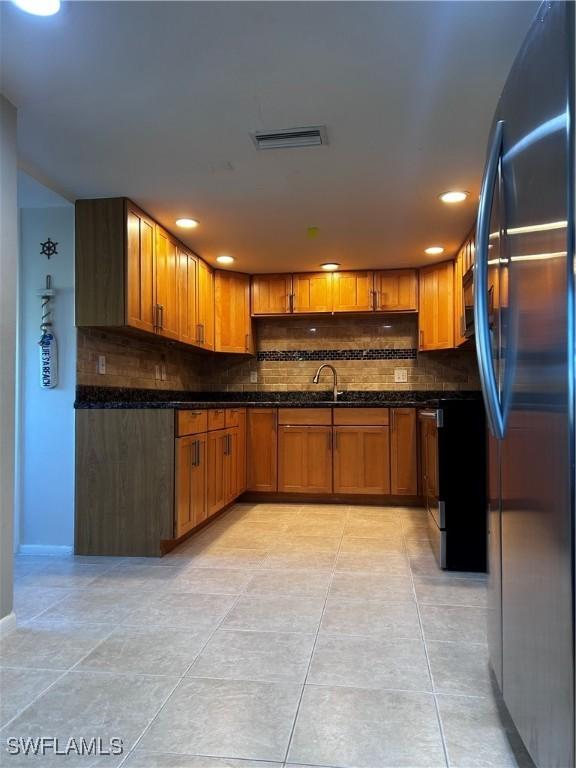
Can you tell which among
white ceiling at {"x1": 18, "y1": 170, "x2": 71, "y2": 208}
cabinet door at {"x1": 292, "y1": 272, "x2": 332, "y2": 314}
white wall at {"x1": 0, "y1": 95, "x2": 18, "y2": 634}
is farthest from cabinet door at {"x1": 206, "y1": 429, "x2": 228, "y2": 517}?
white ceiling at {"x1": 18, "y1": 170, "x2": 71, "y2": 208}

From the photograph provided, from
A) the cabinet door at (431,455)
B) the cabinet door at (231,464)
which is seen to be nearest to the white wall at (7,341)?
the cabinet door at (231,464)

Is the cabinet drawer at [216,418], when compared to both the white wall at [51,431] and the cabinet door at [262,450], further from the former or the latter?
the white wall at [51,431]

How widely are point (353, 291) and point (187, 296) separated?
62.3 inches

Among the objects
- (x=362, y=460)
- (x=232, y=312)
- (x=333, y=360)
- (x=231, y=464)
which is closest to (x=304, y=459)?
(x=362, y=460)

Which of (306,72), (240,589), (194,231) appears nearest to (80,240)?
(194,231)

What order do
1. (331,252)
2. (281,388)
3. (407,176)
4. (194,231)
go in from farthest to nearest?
(281,388) → (331,252) → (194,231) → (407,176)

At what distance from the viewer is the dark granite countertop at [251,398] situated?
125 inches

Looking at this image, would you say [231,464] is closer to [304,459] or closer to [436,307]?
[304,459]

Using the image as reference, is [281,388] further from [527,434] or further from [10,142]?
[527,434]

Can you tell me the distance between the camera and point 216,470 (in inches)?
150

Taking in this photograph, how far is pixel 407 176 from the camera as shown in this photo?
9.07 feet

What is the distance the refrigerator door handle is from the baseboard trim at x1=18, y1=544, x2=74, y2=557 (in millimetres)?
2711

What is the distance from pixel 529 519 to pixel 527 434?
0.19 m

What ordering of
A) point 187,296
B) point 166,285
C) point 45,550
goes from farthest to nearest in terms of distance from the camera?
point 187,296 < point 166,285 < point 45,550
